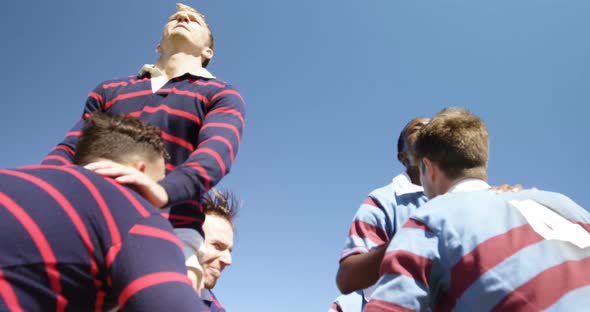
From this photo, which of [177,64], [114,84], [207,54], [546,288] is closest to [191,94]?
[177,64]

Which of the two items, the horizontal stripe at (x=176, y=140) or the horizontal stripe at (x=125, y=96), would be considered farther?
the horizontal stripe at (x=125, y=96)

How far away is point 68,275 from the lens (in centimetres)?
126

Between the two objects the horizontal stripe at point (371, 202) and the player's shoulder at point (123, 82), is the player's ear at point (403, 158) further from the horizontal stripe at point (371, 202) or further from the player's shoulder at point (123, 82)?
the player's shoulder at point (123, 82)

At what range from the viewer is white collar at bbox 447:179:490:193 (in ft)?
7.42

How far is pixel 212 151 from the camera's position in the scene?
6.99ft

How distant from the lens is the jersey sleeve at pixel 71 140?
227 cm

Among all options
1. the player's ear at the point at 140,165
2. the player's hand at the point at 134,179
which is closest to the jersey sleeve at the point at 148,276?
the player's hand at the point at 134,179

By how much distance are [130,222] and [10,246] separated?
302 millimetres

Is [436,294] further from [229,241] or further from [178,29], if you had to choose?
[229,241]

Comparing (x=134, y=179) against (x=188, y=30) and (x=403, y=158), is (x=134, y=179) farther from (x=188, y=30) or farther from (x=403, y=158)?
(x=403, y=158)

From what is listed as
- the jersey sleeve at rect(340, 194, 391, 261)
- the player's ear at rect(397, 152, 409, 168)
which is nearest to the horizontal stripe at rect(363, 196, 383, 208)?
the jersey sleeve at rect(340, 194, 391, 261)

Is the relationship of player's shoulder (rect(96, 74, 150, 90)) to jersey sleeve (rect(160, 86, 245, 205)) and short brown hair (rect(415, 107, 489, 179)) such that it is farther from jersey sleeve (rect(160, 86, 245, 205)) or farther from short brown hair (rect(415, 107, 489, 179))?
short brown hair (rect(415, 107, 489, 179))

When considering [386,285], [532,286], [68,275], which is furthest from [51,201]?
[532,286]

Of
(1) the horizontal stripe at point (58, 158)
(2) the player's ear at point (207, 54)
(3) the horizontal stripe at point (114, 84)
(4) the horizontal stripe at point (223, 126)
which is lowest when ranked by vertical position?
(1) the horizontal stripe at point (58, 158)
